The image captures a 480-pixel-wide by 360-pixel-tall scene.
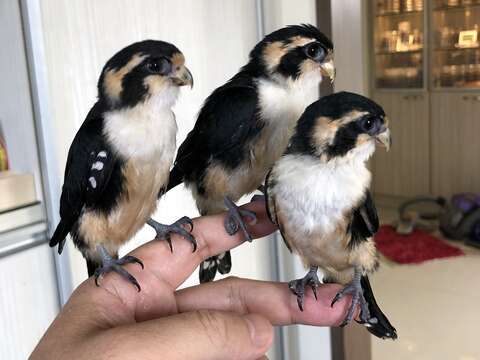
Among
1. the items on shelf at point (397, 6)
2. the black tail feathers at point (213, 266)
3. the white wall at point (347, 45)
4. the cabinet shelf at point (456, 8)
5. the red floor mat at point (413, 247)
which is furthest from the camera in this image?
the items on shelf at point (397, 6)

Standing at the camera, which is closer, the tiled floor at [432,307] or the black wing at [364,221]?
the black wing at [364,221]

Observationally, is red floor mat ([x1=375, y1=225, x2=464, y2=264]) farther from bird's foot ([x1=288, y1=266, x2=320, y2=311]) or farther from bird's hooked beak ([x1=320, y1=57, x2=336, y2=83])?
bird's hooked beak ([x1=320, y1=57, x2=336, y2=83])

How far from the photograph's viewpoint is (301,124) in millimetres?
625

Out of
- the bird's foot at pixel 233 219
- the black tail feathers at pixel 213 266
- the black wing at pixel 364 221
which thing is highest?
the black wing at pixel 364 221

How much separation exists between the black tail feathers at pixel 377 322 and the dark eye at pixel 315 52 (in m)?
0.31

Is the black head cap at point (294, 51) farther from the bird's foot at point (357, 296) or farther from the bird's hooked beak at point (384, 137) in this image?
the bird's foot at point (357, 296)

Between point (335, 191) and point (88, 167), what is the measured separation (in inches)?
12.4

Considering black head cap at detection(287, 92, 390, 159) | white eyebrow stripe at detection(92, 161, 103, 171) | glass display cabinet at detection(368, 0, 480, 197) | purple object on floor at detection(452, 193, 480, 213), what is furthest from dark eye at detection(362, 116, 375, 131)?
glass display cabinet at detection(368, 0, 480, 197)

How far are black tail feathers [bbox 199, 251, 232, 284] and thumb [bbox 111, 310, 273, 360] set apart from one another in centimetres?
23

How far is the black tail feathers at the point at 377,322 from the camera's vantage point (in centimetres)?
70

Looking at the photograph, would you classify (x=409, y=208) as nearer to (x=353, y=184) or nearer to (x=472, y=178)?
(x=472, y=178)

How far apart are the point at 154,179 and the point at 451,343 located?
234cm

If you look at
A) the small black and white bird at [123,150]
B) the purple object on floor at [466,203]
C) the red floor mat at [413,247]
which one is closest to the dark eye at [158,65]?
the small black and white bird at [123,150]

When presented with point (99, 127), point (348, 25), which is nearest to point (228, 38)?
point (348, 25)
